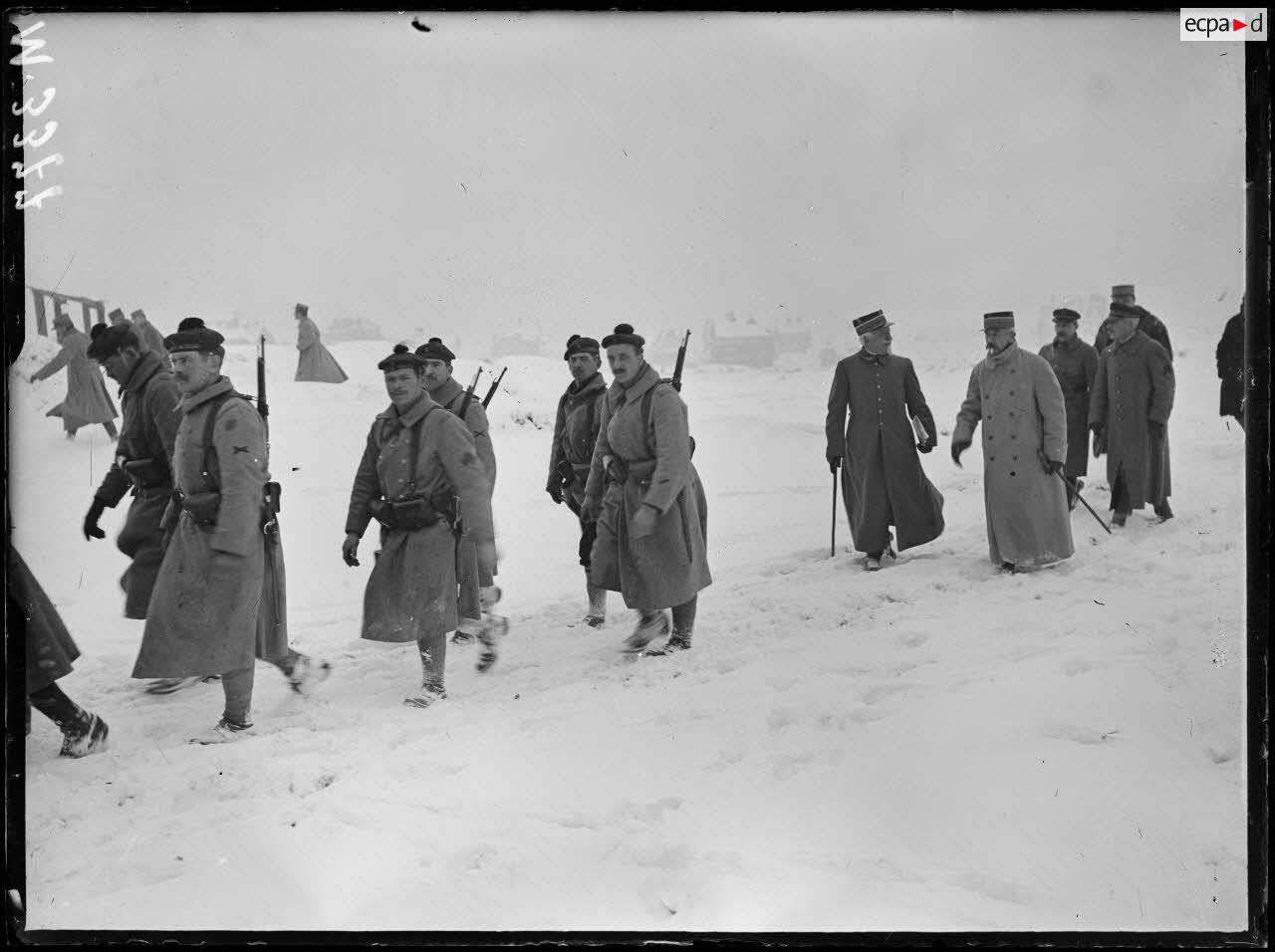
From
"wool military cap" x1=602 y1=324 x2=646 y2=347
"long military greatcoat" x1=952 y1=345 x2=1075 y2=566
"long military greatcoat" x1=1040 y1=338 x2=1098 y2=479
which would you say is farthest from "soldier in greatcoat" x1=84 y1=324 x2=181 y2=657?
"long military greatcoat" x1=1040 y1=338 x2=1098 y2=479

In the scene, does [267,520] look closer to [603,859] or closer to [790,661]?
[603,859]

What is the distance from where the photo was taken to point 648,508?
432 centimetres

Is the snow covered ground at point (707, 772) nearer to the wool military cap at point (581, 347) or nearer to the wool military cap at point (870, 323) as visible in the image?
the wool military cap at point (870, 323)

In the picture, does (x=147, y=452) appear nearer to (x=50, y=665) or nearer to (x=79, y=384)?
(x=79, y=384)

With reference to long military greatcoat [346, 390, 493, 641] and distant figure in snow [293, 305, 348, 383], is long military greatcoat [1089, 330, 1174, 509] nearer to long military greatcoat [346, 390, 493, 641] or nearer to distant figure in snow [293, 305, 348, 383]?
long military greatcoat [346, 390, 493, 641]

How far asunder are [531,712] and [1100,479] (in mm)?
5684

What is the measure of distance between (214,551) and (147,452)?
807 millimetres

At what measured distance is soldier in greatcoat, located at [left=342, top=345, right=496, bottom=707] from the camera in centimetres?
395

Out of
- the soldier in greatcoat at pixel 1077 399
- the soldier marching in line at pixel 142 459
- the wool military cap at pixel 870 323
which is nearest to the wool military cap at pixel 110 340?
the soldier marching in line at pixel 142 459

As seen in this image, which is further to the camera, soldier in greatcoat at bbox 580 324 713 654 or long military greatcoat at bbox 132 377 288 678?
soldier in greatcoat at bbox 580 324 713 654

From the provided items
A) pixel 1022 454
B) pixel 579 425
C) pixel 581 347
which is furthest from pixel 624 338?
pixel 1022 454

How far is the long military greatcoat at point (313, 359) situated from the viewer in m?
3.63

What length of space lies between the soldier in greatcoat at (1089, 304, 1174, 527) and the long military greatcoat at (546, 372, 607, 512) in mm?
3172

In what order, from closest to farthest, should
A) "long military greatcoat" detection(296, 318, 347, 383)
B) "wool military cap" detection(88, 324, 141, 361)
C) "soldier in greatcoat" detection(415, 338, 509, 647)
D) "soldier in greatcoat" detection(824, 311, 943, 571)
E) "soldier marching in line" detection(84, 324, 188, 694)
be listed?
"wool military cap" detection(88, 324, 141, 361), "long military greatcoat" detection(296, 318, 347, 383), "soldier marching in line" detection(84, 324, 188, 694), "soldier in greatcoat" detection(415, 338, 509, 647), "soldier in greatcoat" detection(824, 311, 943, 571)
